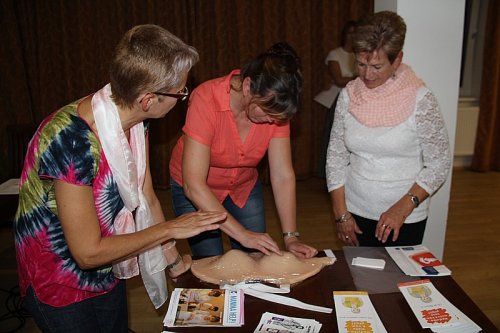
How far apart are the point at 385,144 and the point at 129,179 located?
2.94 ft

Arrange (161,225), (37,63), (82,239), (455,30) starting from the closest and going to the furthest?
(82,239) → (161,225) → (455,30) → (37,63)

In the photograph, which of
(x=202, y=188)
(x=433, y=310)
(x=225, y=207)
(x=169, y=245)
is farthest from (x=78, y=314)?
(x=433, y=310)

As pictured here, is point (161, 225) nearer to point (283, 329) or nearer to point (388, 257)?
point (283, 329)

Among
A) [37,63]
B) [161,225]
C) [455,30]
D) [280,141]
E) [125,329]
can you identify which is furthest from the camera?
[37,63]

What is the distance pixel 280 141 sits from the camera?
5.26 feet

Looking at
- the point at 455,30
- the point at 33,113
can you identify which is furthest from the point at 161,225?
the point at 33,113

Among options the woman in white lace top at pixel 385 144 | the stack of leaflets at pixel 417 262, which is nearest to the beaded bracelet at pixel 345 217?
the woman in white lace top at pixel 385 144

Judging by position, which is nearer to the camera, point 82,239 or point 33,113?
point 82,239

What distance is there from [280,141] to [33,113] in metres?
3.50

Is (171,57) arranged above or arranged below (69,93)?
above

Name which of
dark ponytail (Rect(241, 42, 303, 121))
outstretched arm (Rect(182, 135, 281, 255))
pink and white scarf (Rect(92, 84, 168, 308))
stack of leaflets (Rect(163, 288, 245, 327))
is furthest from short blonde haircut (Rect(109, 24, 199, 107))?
stack of leaflets (Rect(163, 288, 245, 327))

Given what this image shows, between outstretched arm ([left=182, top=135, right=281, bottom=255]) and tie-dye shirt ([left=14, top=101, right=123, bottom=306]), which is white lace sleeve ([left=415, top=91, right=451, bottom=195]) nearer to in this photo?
outstretched arm ([left=182, top=135, right=281, bottom=255])

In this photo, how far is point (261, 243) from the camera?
4.74 feet

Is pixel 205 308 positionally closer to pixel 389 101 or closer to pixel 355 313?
pixel 355 313
